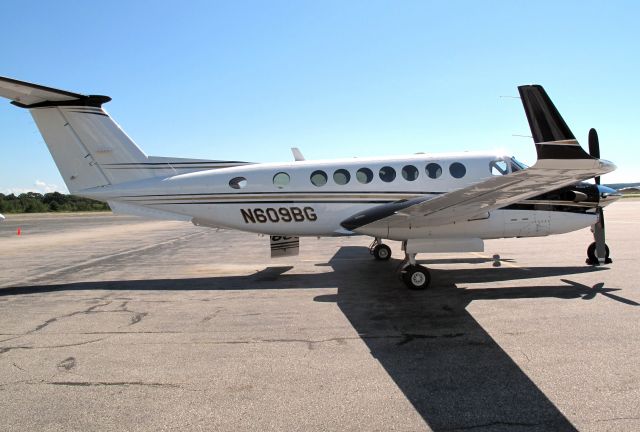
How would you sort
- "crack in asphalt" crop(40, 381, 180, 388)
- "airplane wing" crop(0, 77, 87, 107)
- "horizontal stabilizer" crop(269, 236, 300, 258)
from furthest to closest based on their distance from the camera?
"horizontal stabilizer" crop(269, 236, 300, 258), "airplane wing" crop(0, 77, 87, 107), "crack in asphalt" crop(40, 381, 180, 388)

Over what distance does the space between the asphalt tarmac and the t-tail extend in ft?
8.86

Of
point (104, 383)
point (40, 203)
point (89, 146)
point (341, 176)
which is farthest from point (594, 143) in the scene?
point (40, 203)

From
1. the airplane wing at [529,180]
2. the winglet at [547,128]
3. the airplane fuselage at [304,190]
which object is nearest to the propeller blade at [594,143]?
the airplane fuselage at [304,190]

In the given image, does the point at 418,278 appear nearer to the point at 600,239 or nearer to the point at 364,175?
the point at 364,175

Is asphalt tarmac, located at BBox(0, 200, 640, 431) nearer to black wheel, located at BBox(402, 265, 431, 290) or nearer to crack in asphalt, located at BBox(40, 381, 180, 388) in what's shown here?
crack in asphalt, located at BBox(40, 381, 180, 388)

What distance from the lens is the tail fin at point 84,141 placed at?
9969 mm

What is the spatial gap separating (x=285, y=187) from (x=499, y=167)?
5.09 meters

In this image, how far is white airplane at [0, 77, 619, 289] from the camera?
9.38 m

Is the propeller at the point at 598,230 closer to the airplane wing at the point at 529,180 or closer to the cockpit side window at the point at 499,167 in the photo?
the cockpit side window at the point at 499,167

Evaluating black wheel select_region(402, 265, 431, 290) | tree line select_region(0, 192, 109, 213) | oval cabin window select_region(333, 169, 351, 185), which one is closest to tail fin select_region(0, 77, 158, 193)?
oval cabin window select_region(333, 169, 351, 185)

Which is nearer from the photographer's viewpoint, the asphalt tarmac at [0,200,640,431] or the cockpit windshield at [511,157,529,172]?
the asphalt tarmac at [0,200,640,431]

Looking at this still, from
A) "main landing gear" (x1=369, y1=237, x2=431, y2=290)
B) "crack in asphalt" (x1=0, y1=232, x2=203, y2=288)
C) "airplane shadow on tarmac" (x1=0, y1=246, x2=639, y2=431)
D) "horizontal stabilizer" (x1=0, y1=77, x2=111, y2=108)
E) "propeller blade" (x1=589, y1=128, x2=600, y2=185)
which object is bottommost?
"airplane shadow on tarmac" (x1=0, y1=246, x2=639, y2=431)

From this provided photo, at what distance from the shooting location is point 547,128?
5.23 m

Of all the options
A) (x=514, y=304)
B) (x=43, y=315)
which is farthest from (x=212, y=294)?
(x=514, y=304)
